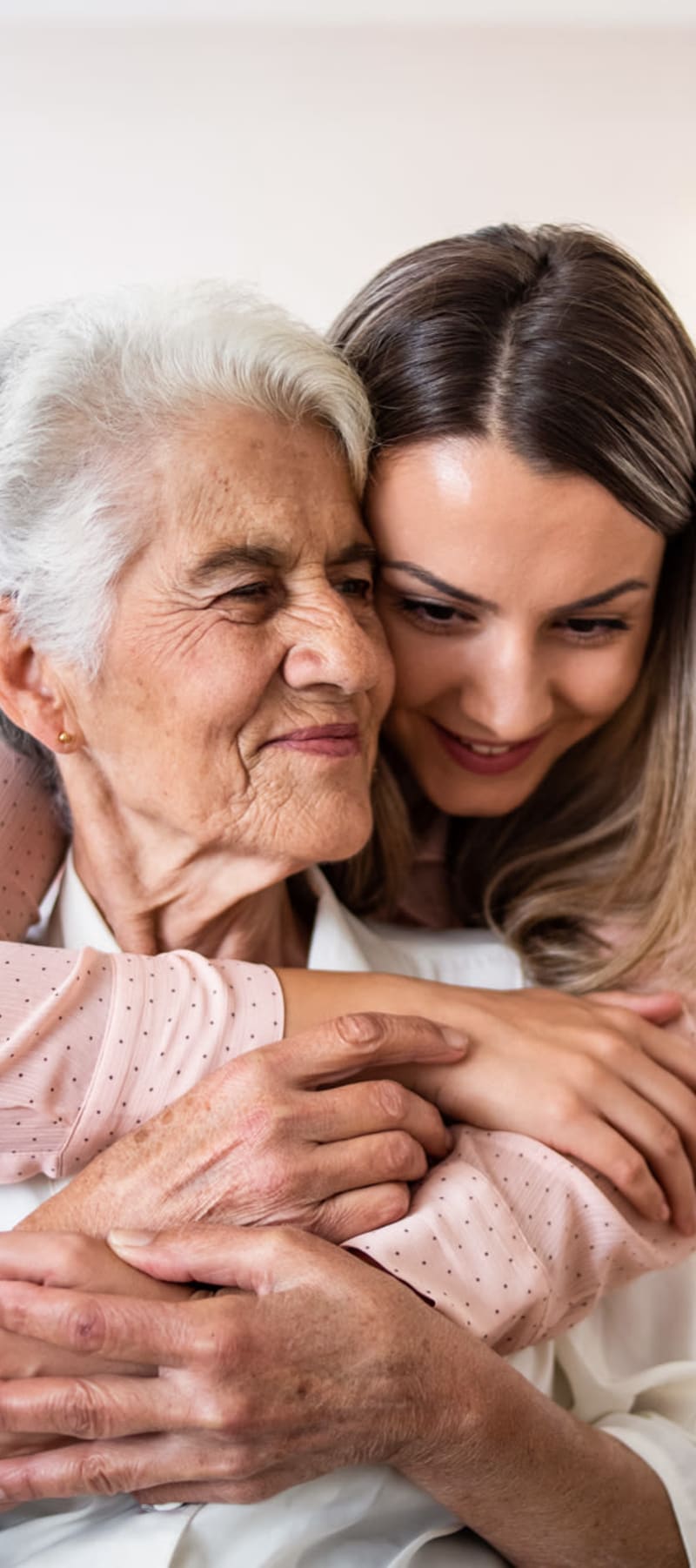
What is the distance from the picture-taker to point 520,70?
2.40 meters

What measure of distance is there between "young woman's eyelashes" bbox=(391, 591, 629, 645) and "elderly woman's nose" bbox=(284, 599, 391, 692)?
0.19 meters

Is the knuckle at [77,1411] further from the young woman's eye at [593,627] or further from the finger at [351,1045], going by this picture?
the young woman's eye at [593,627]

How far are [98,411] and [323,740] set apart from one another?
1.32 feet

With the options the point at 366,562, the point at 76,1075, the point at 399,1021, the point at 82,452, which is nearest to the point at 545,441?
the point at 366,562

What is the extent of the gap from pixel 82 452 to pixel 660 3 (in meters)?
1.43

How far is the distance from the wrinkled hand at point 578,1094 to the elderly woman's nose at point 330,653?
0.34 m

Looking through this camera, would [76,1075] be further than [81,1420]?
Yes

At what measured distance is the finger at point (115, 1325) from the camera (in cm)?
116

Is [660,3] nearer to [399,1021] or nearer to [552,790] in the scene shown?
[552,790]

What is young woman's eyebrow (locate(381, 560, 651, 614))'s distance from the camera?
166 centimetres

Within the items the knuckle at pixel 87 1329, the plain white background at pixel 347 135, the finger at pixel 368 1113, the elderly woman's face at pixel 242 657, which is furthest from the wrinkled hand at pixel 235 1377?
the plain white background at pixel 347 135

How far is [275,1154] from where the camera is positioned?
1.30 meters

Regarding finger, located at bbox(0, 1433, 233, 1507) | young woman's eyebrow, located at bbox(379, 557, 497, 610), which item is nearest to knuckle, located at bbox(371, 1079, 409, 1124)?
finger, located at bbox(0, 1433, 233, 1507)

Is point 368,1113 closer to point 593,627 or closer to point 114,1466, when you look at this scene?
point 114,1466
